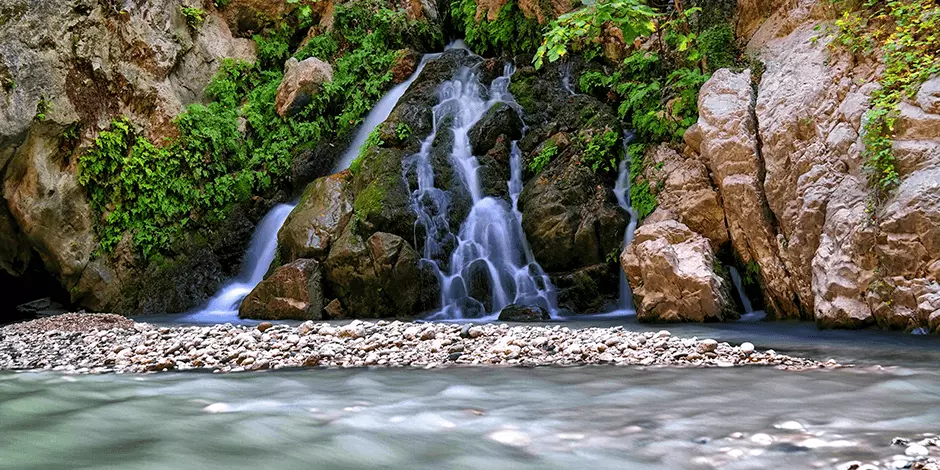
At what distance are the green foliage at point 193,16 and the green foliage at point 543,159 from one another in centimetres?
991

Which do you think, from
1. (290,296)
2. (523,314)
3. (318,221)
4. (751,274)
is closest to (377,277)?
(290,296)

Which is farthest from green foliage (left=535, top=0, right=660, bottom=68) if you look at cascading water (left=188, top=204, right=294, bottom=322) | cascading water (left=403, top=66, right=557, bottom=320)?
cascading water (left=188, top=204, right=294, bottom=322)

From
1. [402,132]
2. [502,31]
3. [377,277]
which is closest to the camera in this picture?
[377,277]

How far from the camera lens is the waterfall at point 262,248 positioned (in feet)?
40.2

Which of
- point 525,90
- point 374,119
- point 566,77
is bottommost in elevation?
point 374,119

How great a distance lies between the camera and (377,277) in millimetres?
10914

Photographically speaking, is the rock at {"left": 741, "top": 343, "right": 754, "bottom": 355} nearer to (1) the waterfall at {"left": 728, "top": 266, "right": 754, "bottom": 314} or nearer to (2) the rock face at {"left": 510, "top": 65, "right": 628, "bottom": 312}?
(1) the waterfall at {"left": 728, "top": 266, "right": 754, "bottom": 314}

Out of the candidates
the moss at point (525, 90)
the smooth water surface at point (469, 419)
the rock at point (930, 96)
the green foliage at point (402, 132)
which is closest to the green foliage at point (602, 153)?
the moss at point (525, 90)

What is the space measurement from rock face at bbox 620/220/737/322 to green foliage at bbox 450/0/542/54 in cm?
751

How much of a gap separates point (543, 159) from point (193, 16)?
10.2 metres

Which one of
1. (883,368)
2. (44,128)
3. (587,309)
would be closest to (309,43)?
(44,128)

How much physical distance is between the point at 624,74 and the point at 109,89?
1118 cm

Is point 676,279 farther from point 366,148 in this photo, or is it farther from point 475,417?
point 366,148

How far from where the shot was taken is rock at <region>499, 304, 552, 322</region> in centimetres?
963
